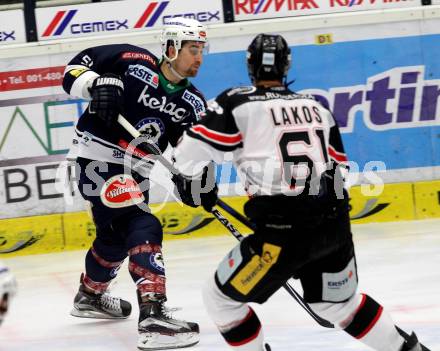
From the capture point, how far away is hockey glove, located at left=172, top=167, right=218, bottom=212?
11.7 ft

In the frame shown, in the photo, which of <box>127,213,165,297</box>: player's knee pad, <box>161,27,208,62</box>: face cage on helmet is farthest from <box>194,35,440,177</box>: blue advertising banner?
<box>127,213,165,297</box>: player's knee pad

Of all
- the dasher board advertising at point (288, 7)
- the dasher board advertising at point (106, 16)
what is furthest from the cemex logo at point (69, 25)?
the dasher board advertising at point (288, 7)

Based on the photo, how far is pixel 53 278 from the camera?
6.13m

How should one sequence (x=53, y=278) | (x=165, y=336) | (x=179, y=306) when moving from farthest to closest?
(x=53, y=278) < (x=179, y=306) < (x=165, y=336)

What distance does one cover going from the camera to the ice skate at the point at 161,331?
4309mm

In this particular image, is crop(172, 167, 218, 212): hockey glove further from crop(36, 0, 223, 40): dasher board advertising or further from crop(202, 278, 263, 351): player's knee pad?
crop(36, 0, 223, 40): dasher board advertising

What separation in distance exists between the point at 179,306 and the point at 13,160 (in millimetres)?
2303

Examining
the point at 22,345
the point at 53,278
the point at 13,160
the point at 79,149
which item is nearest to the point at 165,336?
the point at 22,345

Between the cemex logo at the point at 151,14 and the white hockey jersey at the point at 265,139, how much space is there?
3811 millimetres

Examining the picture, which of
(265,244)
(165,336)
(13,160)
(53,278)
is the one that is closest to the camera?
(265,244)

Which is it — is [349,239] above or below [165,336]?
above

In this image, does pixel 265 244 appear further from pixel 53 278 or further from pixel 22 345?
pixel 53 278

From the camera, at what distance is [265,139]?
3318mm

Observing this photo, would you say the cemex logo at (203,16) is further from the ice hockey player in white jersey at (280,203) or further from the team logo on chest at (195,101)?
the ice hockey player in white jersey at (280,203)
